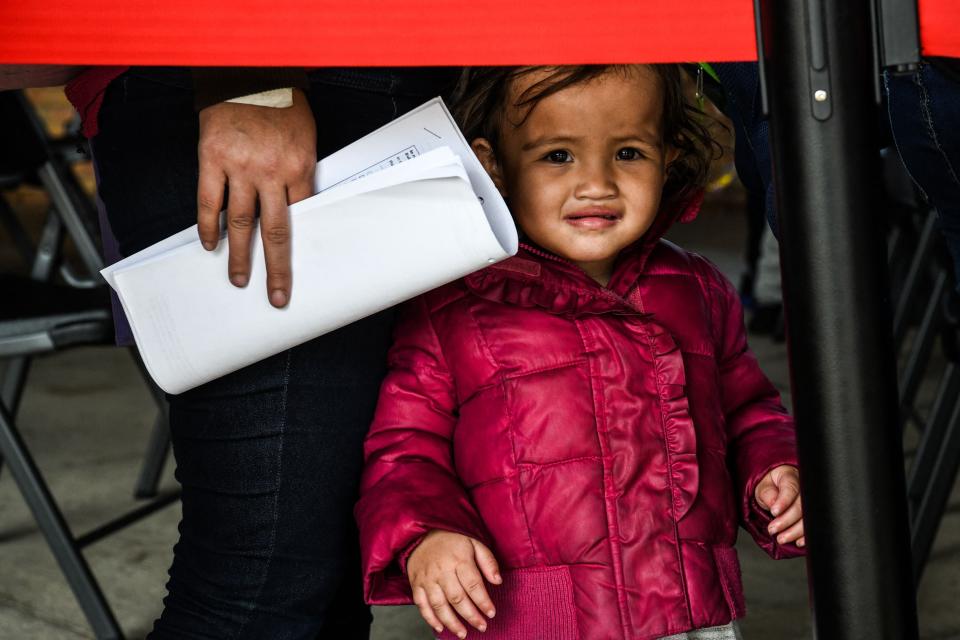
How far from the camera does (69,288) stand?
195 centimetres

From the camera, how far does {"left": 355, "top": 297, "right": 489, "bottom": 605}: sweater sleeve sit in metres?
1.00

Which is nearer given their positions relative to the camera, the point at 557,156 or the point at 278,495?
the point at 278,495

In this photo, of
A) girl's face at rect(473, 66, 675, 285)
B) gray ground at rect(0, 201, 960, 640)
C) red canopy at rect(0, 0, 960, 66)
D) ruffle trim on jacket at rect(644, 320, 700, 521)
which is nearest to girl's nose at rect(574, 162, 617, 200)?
girl's face at rect(473, 66, 675, 285)

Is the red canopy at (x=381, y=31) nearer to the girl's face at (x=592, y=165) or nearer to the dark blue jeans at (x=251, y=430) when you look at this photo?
the dark blue jeans at (x=251, y=430)

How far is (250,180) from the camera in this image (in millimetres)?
859

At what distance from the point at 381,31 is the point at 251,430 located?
423 millimetres

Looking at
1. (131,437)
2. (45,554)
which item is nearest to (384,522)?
(45,554)

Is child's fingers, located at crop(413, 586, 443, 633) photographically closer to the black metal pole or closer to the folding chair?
the black metal pole

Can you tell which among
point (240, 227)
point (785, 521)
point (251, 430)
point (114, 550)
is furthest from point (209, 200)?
point (114, 550)

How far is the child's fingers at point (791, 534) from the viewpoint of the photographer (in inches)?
40.3

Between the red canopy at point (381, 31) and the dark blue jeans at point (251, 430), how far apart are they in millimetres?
267

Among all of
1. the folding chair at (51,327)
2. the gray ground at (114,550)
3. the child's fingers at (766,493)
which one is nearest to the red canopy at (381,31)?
the child's fingers at (766,493)

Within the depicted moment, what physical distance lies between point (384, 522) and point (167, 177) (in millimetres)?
339

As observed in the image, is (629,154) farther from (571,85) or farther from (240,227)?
(240,227)
